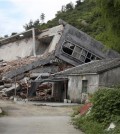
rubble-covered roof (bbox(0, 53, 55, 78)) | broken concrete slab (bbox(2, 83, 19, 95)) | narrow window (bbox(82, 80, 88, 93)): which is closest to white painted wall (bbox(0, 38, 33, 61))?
rubble-covered roof (bbox(0, 53, 55, 78))

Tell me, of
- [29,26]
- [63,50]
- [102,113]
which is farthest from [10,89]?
[29,26]

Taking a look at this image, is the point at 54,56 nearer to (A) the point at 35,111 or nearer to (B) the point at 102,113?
(A) the point at 35,111

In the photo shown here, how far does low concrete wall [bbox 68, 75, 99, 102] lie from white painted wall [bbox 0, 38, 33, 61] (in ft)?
47.5

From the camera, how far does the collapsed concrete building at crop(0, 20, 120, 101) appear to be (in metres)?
40.4

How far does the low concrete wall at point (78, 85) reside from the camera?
108 ft

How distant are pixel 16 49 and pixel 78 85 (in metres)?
20.4

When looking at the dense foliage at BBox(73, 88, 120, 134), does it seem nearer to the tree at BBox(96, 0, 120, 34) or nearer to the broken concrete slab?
the tree at BBox(96, 0, 120, 34)

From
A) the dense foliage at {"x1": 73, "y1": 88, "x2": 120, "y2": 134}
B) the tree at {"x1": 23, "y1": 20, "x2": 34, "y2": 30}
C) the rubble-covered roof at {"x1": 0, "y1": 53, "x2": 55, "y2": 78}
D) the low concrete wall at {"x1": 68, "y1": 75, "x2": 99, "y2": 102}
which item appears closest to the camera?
the dense foliage at {"x1": 73, "y1": 88, "x2": 120, "y2": 134}

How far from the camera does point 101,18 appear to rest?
67.2 feet

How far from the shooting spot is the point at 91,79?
3338 cm

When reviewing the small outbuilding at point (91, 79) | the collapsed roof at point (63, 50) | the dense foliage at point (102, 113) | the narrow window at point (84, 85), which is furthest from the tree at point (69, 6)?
the dense foliage at point (102, 113)

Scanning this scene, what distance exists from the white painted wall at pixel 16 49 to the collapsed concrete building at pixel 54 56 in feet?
→ 1.80

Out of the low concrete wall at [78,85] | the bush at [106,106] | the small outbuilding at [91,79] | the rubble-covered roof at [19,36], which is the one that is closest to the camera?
the bush at [106,106]

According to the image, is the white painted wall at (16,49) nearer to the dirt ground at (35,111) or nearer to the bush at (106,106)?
the dirt ground at (35,111)
